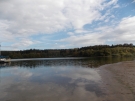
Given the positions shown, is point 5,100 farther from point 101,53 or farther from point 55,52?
point 55,52

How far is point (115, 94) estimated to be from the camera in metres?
10.2

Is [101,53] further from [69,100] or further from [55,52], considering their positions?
[69,100]

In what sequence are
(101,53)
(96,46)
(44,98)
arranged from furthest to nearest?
(96,46)
(101,53)
(44,98)

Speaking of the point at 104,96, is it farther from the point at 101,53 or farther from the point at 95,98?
the point at 101,53

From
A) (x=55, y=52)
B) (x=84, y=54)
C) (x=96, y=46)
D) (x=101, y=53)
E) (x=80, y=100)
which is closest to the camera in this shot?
(x=80, y=100)

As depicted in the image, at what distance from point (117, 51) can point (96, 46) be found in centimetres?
3550

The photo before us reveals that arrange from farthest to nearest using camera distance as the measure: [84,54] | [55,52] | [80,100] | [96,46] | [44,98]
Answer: [55,52] → [96,46] → [84,54] → [44,98] → [80,100]

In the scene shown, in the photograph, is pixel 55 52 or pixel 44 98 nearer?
pixel 44 98

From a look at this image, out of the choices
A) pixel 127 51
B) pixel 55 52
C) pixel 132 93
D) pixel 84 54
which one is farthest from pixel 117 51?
pixel 132 93

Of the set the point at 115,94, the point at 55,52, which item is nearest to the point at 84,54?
the point at 55,52

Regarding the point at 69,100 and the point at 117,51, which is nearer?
the point at 69,100

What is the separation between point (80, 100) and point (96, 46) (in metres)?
159

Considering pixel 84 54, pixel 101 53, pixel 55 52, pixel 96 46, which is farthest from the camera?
pixel 55 52

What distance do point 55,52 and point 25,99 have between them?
7098 inches
